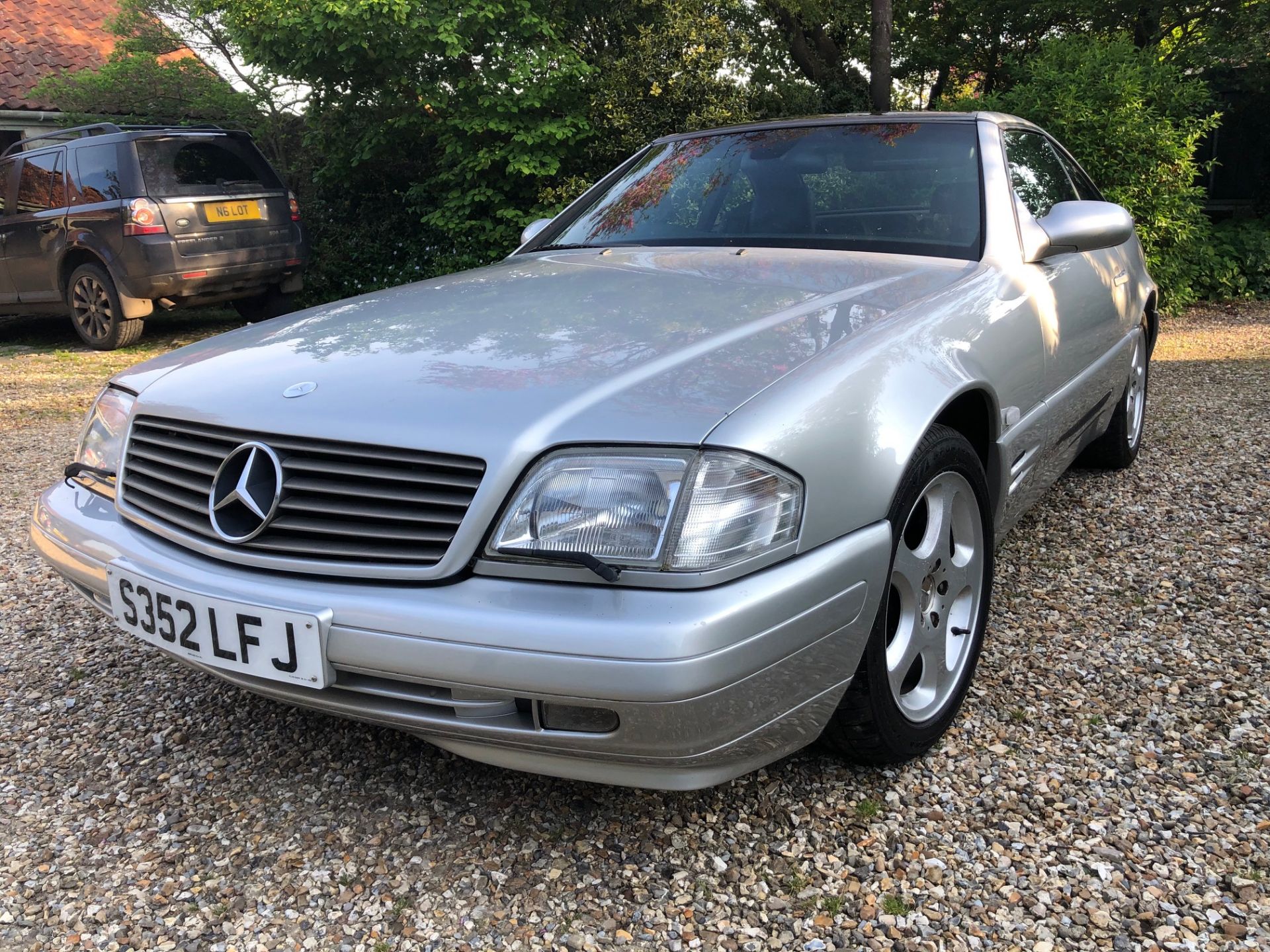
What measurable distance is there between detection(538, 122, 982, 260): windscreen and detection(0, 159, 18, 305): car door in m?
7.37

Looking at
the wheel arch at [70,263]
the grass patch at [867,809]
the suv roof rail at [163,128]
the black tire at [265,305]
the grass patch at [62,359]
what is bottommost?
the grass patch at [62,359]

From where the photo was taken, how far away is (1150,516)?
3.59 metres

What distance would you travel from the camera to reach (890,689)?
1928 mm

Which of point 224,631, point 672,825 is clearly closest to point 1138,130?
point 672,825

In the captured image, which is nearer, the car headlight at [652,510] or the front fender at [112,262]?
the car headlight at [652,510]

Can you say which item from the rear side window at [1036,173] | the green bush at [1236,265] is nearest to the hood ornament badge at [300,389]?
the rear side window at [1036,173]

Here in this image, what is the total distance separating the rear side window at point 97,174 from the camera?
767 centimetres

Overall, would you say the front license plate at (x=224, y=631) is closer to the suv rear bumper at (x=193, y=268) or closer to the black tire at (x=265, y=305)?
the suv rear bumper at (x=193, y=268)

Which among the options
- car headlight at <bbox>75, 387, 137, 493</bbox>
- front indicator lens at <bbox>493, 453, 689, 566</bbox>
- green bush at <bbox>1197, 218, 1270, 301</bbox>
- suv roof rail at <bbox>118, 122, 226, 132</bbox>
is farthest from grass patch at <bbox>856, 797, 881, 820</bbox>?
green bush at <bbox>1197, 218, 1270, 301</bbox>

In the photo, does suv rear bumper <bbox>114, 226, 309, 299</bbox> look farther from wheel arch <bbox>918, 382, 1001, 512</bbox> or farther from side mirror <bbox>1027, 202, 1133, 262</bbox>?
wheel arch <bbox>918, 382, 1001, 512</bbox>

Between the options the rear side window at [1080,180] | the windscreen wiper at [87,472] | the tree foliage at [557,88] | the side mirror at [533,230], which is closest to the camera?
the windscreen wiper at [87,472]

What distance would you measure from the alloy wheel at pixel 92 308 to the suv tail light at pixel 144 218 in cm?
69

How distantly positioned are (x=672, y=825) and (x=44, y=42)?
16.0m

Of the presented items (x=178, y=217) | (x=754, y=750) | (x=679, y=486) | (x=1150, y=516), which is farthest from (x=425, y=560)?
(x=178, y=217)
